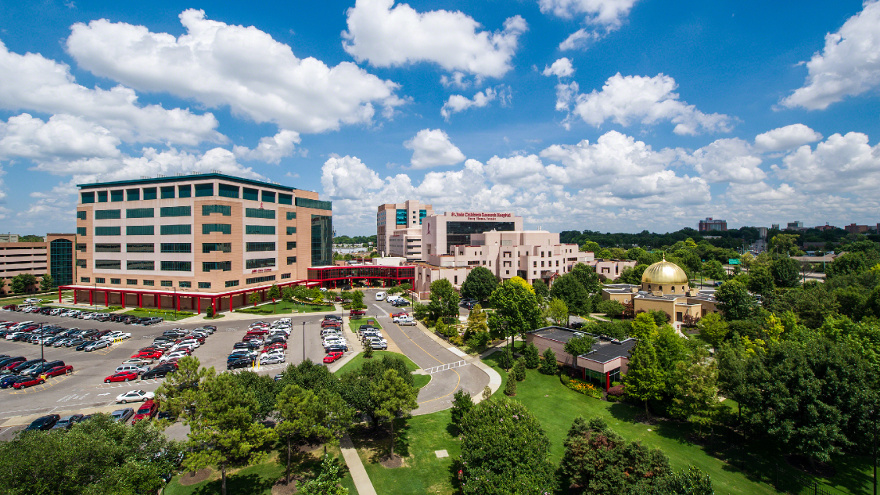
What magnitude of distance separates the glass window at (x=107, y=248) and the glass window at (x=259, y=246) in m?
29.6

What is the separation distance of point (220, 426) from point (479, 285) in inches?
2651

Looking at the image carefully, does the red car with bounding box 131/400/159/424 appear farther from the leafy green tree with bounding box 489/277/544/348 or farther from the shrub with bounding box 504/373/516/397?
the leafy green tree with bounding box 489/277/544/348

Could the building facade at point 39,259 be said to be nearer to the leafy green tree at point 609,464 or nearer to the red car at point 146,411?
the red car at point 146,411

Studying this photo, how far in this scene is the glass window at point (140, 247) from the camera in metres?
80.1

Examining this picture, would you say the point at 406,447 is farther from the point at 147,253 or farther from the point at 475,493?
the point at 147,253

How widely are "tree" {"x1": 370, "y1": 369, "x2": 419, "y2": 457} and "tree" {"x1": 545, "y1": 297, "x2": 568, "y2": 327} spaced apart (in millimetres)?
37270

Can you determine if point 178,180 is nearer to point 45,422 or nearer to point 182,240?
point 182,240

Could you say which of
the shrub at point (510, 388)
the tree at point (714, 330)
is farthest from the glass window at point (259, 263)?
the tree at point (714, 330)

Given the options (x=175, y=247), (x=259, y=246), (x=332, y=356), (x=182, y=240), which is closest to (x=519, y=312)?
(x=332, y=356)

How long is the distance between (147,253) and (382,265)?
5627 centimetres

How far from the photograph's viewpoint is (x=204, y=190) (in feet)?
255

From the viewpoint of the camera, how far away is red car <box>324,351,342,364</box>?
4870 centimetres

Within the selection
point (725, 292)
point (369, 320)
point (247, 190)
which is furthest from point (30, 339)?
point (725, 292)

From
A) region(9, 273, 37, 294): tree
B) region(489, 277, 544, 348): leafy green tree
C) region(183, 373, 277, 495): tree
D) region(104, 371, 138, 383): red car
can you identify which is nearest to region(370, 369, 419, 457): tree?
region(183, 373, 277, 495): tree
